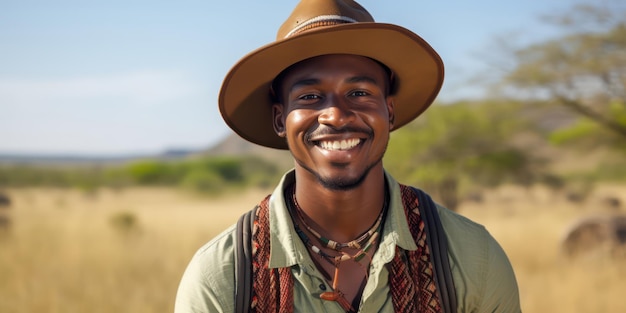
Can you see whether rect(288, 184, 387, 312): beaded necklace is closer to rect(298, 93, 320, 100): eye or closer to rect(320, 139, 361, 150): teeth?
rect(320, 139, 361, 150): teeth

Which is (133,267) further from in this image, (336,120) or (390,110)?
(336,120)

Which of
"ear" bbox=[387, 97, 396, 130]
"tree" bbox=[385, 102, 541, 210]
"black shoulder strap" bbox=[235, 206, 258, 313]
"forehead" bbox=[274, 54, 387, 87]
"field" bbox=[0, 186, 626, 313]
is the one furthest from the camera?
"tree" bbox=[385, 102, 541, 210]

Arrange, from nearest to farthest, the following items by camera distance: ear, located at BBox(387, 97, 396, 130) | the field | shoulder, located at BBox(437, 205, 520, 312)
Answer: shoulder, located at BBox(437, 205, 520, 312), ear, located at BBox(387, 97, 396, 130), the field

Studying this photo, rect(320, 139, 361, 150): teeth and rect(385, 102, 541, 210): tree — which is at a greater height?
rect(385, 102, 541, 210): tree

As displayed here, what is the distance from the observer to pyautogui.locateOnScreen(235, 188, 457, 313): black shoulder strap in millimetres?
2283

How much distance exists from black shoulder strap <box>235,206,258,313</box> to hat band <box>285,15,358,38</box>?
0.70 m

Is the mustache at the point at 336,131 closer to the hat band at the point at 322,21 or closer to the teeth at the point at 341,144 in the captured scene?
the teeth at the point at 341,144

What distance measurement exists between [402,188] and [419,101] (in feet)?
1.48

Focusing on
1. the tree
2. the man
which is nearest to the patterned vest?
the man

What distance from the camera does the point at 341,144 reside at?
2.39 meters

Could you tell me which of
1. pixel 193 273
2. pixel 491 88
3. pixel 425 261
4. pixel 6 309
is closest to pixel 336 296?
pixel 425 261

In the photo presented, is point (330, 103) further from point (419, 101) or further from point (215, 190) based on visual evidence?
point (215, 190)

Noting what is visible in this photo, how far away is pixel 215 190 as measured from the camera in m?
37.6

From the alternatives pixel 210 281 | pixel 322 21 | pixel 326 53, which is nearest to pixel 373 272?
pixel 210 281
